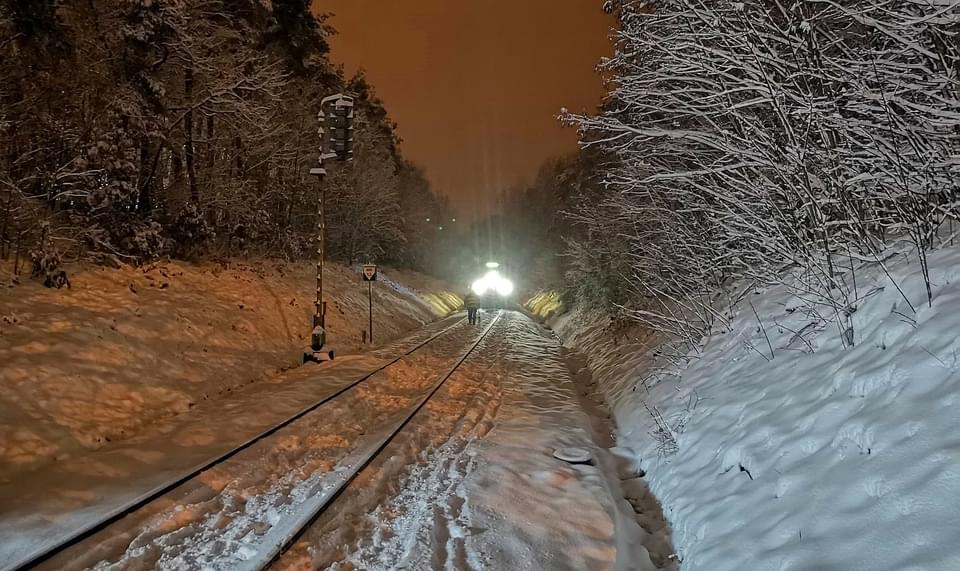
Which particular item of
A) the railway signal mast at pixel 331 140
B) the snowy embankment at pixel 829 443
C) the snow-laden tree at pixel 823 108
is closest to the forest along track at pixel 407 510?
the snowy embankment at pixel 829 443

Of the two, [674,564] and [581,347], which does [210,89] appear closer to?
[581,347]

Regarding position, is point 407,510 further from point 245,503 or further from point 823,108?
point 823,108

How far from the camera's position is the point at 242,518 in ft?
16.1

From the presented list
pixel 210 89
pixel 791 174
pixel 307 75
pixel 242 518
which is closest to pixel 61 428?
pixel 242 518

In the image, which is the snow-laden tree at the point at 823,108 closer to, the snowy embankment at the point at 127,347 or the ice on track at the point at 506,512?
the ice on track at the point at 506,512

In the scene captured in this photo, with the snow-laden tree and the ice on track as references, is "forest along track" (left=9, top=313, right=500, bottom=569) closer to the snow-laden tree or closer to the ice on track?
the ice on track

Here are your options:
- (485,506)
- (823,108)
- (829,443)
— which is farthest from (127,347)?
(823,108)

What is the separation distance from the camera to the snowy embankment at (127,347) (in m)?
7.15

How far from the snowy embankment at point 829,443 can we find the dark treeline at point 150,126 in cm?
1266

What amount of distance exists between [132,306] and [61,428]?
504 centimetres

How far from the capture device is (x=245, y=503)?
526cm

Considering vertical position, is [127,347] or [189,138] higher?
[189,138]

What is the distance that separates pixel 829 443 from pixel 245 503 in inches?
212

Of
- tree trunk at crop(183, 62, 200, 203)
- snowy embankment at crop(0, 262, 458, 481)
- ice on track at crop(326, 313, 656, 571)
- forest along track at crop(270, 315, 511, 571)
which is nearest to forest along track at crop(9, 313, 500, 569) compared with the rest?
forest along track at crop(270, 315, 511, 571)
